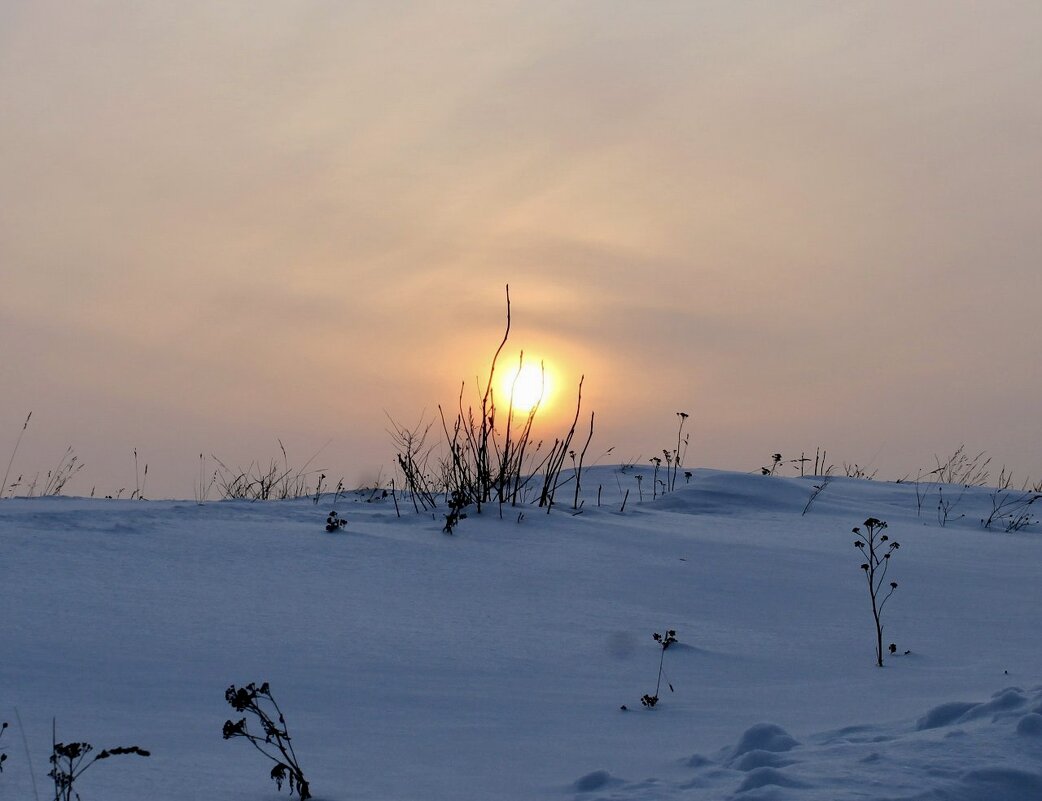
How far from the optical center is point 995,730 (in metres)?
2.31

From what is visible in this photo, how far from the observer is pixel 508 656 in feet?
10.5

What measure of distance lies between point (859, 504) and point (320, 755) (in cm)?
552

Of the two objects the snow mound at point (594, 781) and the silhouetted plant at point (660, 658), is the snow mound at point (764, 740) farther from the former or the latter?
the silhouetted plant at point (660, 658)

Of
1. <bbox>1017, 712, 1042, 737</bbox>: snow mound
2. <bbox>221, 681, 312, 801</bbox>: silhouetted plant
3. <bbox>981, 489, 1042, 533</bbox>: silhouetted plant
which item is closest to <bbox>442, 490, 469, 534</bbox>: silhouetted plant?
<bbox>221, 681, 312, 801</bbox>: silhouetted plant

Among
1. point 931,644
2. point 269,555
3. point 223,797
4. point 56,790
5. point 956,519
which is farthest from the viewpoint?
point 956,519

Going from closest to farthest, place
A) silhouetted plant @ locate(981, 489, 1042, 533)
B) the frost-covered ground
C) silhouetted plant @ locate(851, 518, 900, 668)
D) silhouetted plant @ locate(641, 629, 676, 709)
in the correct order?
the frost-covered ground
silhouetted plant @ locate(641, 629, 676, 709)
silhouetted plant @ locate(851, 518, 900, 668)
silhouetted plant @ locate(981, 489, 1042, 533)

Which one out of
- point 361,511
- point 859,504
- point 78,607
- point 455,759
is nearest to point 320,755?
point 455,759

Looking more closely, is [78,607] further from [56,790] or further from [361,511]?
[361,511]

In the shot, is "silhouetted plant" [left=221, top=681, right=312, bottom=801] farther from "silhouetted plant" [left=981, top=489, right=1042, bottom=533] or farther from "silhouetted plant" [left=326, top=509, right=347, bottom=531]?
"silhouetted plant" [left=981, top=489, right=1042, bottom=533]

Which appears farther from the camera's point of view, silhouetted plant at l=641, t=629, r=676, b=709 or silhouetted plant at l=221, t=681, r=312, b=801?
silhouetted plant at l=641, t=629, r=676, b=709

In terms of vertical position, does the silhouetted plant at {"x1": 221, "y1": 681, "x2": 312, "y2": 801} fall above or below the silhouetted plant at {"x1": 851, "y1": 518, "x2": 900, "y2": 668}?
below

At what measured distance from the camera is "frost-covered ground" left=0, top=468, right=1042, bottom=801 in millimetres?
2191

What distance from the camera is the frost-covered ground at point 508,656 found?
2191 mm

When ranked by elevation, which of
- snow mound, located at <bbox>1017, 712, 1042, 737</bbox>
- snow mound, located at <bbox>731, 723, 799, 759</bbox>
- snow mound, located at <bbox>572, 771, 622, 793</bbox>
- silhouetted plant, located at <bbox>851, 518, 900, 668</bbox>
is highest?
silhouetted plant, located at <bbox>851, 518, 900, 668</bbox>
